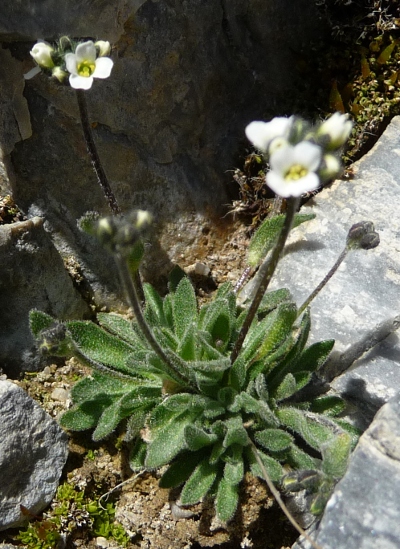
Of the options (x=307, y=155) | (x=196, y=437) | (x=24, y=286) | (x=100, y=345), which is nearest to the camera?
(x=307, y=155)

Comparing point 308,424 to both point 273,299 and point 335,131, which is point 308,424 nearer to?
point 273,299

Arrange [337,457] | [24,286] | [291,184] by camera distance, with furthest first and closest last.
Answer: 1. [24,286]
2. [337,457]
3. [291,184]

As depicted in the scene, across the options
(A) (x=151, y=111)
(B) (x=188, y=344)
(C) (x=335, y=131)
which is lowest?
(B) (x=188, y=344)

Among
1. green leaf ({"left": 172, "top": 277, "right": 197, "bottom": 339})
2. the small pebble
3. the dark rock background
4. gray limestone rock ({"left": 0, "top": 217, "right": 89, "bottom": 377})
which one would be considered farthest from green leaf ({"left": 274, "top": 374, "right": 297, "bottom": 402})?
gray limestone rock ({"left": 0, "top": 217, "right": 89, "bottom": 377})

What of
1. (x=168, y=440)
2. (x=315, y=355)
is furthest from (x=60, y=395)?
(x=315, y=355)

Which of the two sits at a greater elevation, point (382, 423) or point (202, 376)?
point (202, 376)

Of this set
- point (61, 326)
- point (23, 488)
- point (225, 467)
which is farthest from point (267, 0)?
point (23, 488)

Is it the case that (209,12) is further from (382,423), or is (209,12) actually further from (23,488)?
(23,488)
